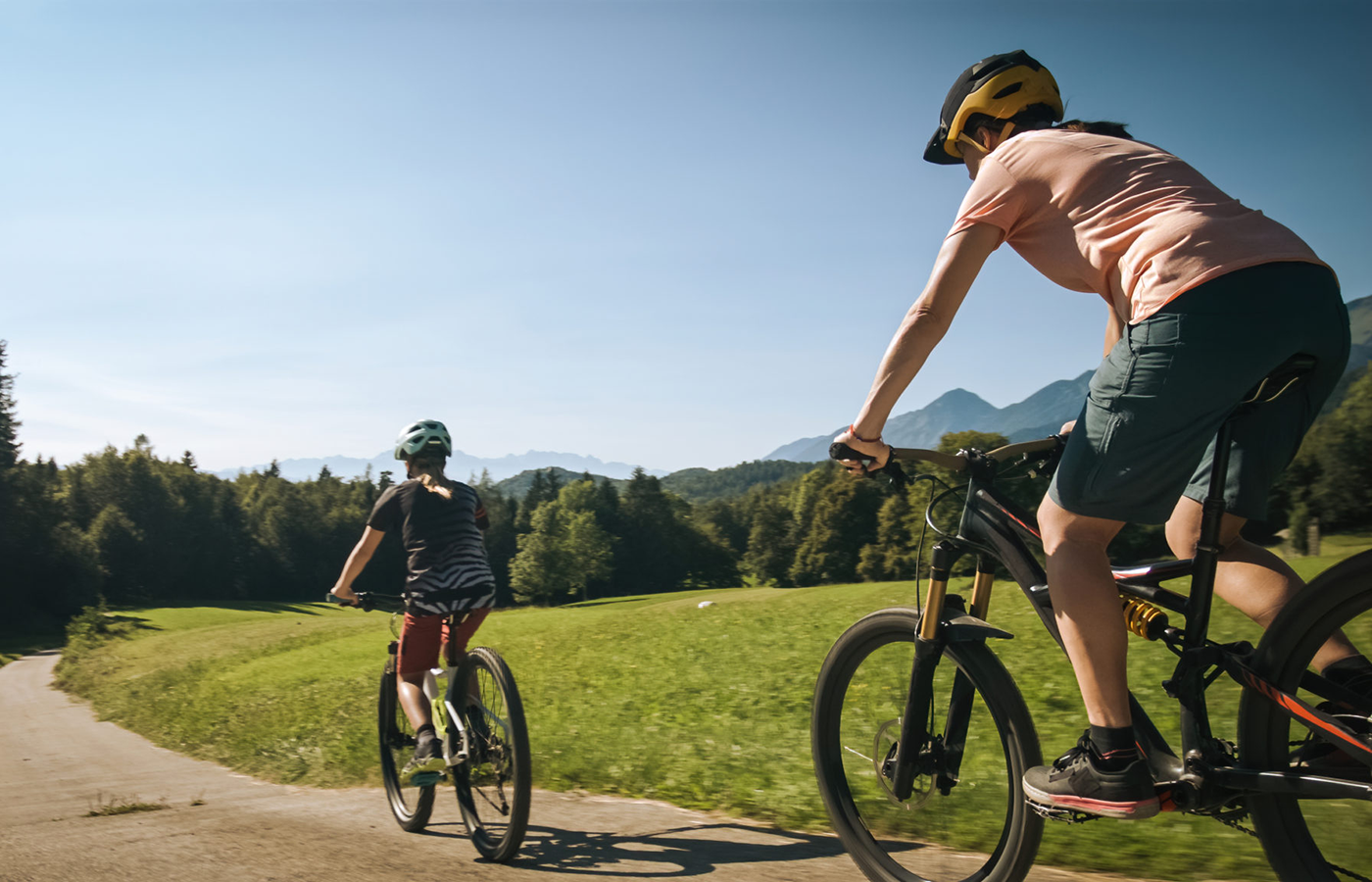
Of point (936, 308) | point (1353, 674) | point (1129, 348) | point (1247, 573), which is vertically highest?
point (936, 308)

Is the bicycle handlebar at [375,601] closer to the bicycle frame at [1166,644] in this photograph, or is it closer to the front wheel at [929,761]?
the front wheel at [929,761]

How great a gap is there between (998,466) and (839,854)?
1.80 metres

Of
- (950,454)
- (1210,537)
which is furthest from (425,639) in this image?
(1210,537)

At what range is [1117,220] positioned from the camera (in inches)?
91.7

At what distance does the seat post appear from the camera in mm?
2285

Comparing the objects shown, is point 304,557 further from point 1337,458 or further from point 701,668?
point 1337,458

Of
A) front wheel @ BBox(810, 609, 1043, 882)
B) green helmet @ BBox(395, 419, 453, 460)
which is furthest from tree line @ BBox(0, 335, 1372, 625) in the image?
front wheel @ BBox(810, 609, 1043, 882)

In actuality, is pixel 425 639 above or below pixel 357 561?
below

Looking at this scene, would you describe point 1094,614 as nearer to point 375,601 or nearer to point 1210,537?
point 1210,537

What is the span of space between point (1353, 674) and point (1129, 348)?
3.20ft

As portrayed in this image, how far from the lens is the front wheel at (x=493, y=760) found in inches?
154

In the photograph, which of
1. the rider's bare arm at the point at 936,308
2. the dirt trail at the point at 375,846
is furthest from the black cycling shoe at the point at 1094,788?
the rider's bare arm at the point at 936,308

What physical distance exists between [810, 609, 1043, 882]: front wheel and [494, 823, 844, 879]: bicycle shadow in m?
0.59

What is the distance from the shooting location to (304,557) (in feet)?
313
